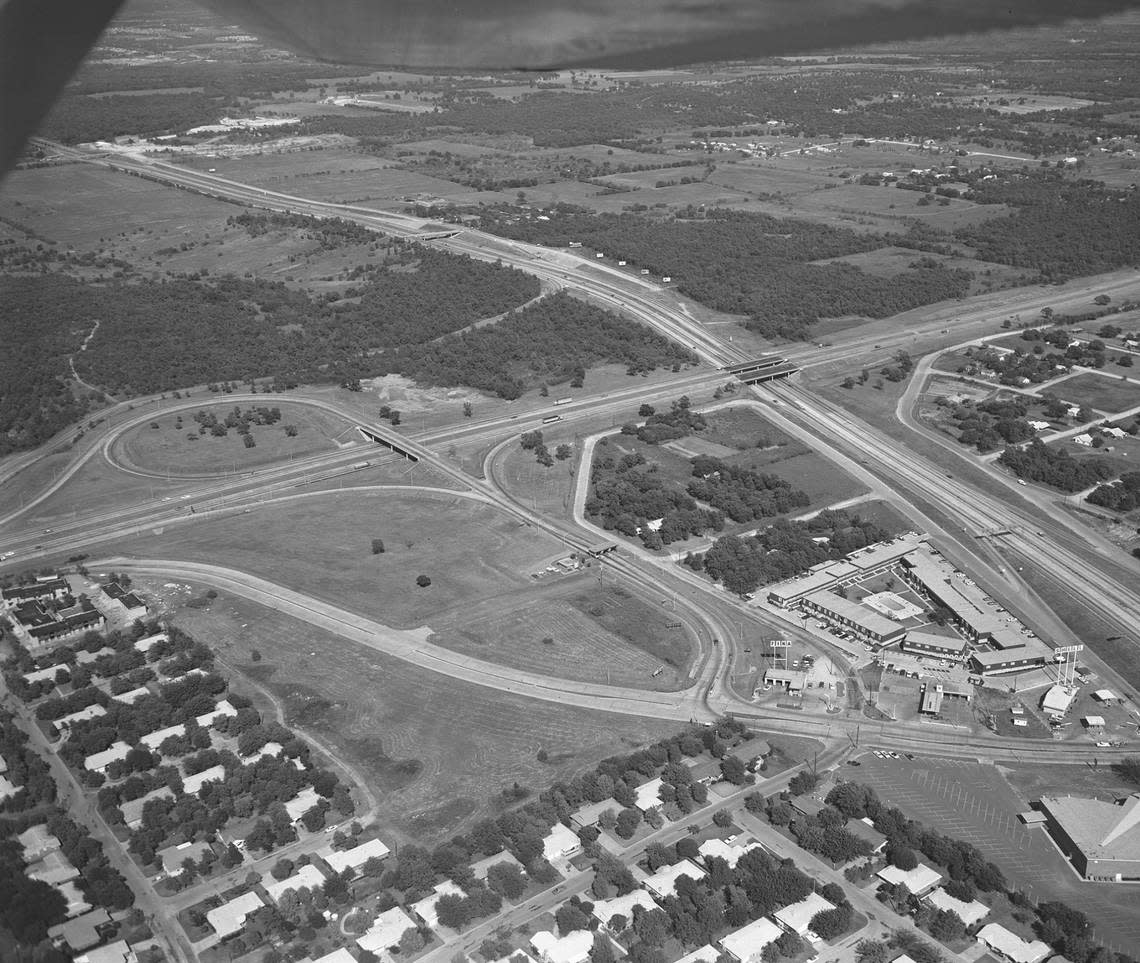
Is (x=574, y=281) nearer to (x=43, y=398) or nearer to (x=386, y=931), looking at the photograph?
(x=43, y=398)

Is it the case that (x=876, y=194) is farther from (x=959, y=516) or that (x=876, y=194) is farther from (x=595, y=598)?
(x=595, y=598)

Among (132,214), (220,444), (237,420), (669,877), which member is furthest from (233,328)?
(669,877)

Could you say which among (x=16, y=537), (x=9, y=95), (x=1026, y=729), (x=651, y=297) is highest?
(x=9, y=95)

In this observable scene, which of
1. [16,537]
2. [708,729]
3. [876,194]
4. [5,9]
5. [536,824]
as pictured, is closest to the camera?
[5,9]

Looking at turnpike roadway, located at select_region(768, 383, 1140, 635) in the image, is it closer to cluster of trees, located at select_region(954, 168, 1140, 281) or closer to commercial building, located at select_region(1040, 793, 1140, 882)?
commercial building, located at select_region(1040, 793, 1140, 882)

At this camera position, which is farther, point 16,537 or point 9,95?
point 16,537

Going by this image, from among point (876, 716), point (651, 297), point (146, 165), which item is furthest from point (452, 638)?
point (146, 165)

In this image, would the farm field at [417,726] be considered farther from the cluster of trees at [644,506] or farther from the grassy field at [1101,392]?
the grassy field at [1101,392]
